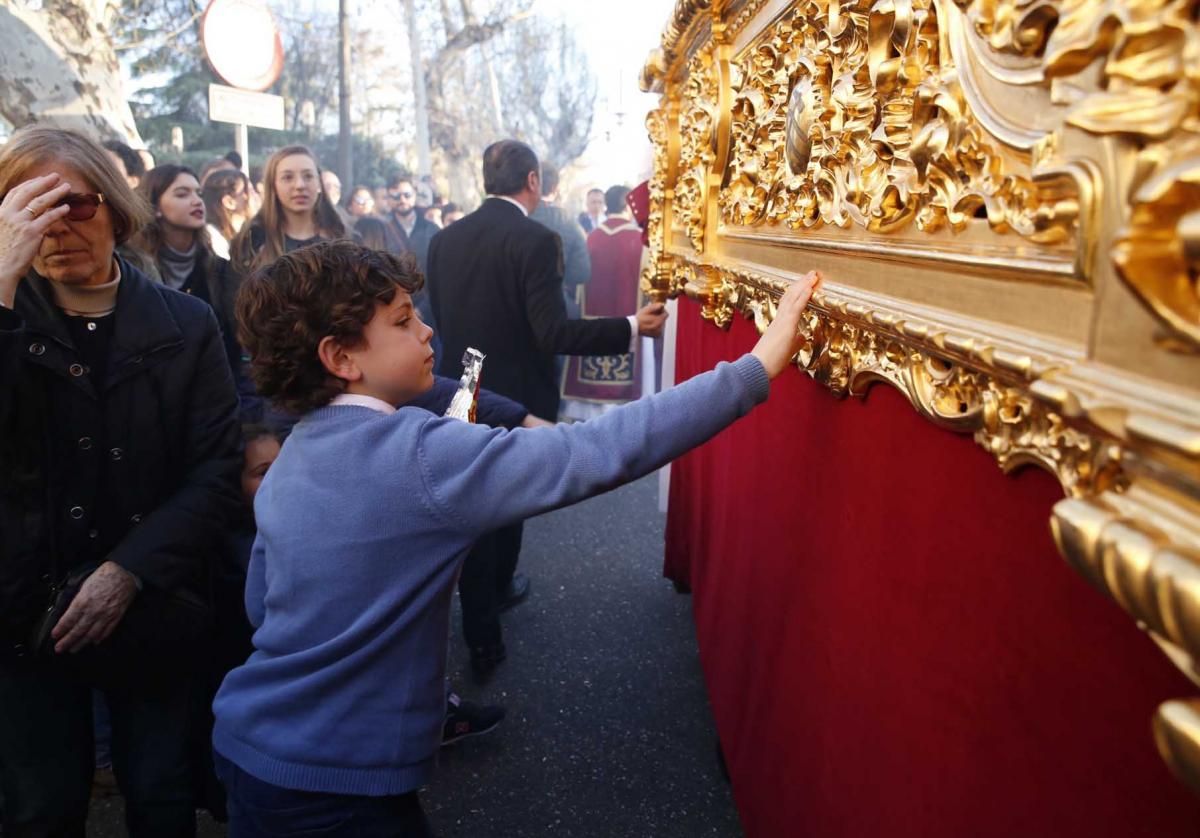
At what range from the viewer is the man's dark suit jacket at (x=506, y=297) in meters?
2.76

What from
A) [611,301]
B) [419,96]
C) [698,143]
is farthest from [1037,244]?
[419,96]

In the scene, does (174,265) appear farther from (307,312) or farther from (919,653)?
(919,653)

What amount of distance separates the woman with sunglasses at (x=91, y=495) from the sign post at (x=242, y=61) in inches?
206

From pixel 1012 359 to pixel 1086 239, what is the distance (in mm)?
94

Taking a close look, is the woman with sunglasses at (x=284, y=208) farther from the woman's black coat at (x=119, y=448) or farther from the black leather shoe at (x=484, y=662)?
the black leather shoe at (x=484, y=662)

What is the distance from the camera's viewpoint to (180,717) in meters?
1.62

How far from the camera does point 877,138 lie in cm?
82

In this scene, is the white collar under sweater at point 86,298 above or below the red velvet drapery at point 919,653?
above

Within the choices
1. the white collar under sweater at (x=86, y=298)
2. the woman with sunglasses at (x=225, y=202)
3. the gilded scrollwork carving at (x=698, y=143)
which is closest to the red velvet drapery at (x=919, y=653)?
the gilded scrollwork carving at (x=698, y=143)

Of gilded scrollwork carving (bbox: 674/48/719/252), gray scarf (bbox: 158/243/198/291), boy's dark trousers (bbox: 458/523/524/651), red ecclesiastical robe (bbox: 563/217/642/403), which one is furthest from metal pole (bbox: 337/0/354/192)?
gilded scrollwork carving (bbox: 674/48/719/252)

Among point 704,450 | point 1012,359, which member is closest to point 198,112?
point 704,450

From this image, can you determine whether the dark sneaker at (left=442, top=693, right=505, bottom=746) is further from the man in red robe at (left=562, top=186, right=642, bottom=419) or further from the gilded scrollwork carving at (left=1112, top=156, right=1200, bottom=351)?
the man in red robe at (left=562, top=186, right=642, bottom=419)

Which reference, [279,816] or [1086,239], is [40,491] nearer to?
[279,816]

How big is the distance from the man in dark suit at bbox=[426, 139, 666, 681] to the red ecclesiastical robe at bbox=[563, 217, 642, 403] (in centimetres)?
315
